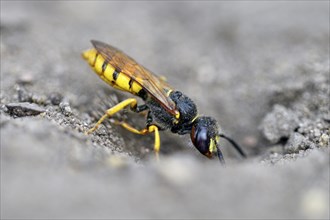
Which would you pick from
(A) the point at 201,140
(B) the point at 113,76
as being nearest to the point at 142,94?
(B) the point at 113,76

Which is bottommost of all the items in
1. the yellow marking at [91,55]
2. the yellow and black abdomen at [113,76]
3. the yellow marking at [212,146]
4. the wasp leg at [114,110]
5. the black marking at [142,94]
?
the yellow marking at [212,146]

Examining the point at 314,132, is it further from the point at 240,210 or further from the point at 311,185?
the point at 240,210

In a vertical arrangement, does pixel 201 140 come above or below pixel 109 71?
below

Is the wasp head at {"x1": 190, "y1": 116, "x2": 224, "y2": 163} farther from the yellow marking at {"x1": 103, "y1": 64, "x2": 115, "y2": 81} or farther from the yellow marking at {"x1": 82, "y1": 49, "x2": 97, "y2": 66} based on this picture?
the yellow marking at {"x1": 82, "y1": 49, "x2": 97, "y2": 66}

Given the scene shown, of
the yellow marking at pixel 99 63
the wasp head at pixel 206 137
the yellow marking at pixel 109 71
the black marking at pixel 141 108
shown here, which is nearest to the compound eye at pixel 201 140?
the wasp head at pixel 206 137

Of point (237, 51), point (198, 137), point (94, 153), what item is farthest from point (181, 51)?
point (94, 153)

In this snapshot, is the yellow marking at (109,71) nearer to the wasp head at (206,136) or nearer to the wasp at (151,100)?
the wasp at (151,100)

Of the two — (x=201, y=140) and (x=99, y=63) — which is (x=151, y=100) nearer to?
(x=99, y=63)
